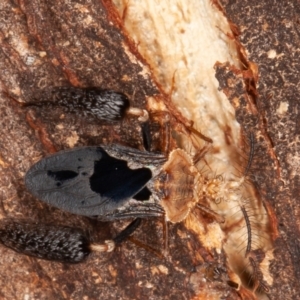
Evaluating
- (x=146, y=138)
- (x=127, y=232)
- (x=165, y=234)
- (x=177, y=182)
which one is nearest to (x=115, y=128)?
(x=146, y=138)

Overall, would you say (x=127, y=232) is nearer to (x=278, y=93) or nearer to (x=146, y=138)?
(x=146, y=138)

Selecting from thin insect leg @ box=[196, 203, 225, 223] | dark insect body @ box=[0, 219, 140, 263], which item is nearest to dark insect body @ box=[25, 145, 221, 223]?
thin insect leg @ box=[196, 203, 225, 223]

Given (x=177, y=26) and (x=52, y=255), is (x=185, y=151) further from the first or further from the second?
(x=52, y=255)

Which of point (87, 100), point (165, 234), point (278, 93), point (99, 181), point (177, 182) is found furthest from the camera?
point (177, 182)

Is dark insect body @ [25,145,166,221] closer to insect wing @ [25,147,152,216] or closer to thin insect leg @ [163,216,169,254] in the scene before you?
insect wing @ [25,147,152,216]

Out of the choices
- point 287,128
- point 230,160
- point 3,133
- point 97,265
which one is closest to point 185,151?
point 230,160

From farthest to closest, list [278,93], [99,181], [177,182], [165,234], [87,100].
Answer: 1. [177,182]
2. [99,181]
3. [165,234]
4. [87,100]
5. [278,93]
